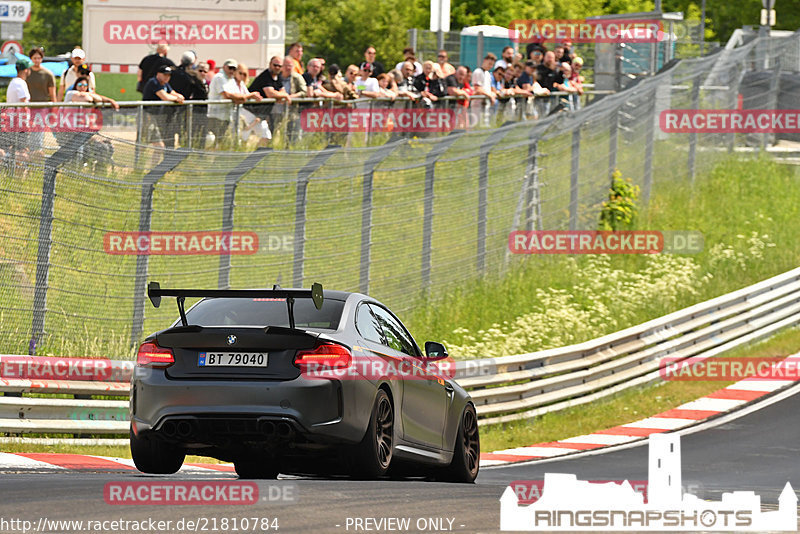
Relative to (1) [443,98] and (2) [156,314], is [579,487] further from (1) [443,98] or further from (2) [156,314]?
(1) [443,98]

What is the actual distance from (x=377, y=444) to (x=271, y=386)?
0.85 metres

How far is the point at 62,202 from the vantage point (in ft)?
47.7

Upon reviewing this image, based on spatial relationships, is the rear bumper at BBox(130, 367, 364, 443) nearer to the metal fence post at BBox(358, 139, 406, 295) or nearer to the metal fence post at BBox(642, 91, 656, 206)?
the metal fence post at BBox(358, 139, 406, 295)

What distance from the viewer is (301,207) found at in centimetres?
1747

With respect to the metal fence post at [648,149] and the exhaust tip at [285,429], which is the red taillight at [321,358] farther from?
the metal fence post at [648,149]

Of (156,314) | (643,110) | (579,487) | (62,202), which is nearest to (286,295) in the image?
(579,487)

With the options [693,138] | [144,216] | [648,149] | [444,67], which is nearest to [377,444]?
[144,216]

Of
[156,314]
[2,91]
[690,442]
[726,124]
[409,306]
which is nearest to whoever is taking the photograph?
[156,314]

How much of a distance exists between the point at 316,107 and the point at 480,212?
2.97m

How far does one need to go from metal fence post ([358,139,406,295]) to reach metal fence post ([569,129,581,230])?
265 inches

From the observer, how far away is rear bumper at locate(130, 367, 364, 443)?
378 inches

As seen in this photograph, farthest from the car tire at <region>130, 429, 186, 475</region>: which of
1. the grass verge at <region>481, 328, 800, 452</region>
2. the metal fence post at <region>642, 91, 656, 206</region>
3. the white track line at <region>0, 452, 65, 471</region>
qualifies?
the metal fence post at <region>642, 91, 656, 206</region>

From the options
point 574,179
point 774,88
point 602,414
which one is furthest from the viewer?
point 774,88

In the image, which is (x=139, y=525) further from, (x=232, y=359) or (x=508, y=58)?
(x=508, y=58)
